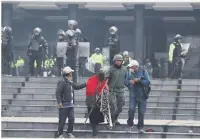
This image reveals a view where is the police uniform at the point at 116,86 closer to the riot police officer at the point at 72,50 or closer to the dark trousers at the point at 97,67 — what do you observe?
the riot police officer at the point at 72,50

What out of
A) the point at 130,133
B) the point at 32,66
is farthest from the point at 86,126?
the point at 32,66

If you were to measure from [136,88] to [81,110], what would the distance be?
12.1ft

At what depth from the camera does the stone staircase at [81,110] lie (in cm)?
1619

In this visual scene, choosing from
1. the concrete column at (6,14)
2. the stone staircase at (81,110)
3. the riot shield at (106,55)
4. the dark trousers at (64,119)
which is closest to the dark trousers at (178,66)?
the stone staircase at (81,110)

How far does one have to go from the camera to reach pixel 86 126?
53.3ft

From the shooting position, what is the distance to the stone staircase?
16188 millimetres

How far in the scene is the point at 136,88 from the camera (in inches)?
635

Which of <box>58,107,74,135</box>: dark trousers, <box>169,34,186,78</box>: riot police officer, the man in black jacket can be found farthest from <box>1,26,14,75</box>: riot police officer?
<box>58,107,74,135</box>: dark trousers

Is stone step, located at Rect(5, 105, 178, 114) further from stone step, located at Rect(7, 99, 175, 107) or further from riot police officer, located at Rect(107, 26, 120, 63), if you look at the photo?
riot police officer, located at Rect(107, 26, 120, 63)

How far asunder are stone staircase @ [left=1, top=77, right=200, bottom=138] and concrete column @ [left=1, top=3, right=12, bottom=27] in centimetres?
1609

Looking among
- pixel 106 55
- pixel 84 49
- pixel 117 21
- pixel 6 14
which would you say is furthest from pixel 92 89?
pixel 117 21

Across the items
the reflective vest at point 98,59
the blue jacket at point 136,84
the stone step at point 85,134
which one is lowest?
the stone step at point 85,134

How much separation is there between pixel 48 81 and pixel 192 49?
1637 cm

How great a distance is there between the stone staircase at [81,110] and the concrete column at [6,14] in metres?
16.1
